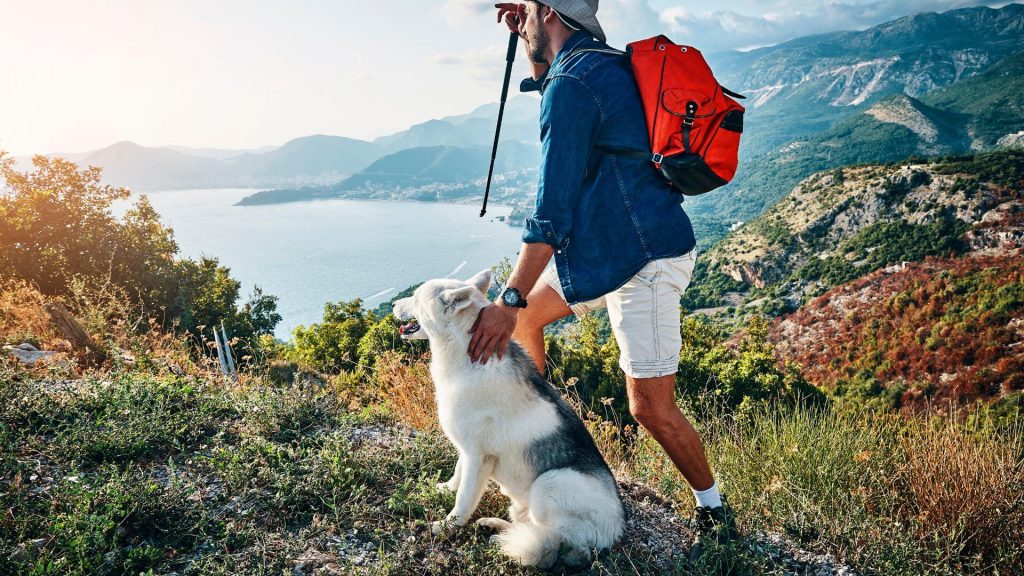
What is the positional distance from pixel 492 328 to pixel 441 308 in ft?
1.25

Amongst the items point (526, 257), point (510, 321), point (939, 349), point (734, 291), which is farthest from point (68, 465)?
point (734, 291)

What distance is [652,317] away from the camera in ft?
8.50

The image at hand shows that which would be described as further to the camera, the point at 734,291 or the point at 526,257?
the point at 734,291

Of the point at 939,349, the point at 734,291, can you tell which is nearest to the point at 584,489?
the point at 939,349

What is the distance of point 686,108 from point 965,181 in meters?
90.1

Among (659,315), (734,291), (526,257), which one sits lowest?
(734,291)

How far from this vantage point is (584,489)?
2.63 metres

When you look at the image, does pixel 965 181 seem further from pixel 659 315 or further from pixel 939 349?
pixel 659 315

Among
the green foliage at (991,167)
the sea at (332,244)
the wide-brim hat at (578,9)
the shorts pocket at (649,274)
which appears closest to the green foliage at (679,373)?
the shorts pocket at (649,274)

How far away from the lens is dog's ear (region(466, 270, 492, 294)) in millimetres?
3006

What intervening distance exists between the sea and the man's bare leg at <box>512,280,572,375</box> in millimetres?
35348

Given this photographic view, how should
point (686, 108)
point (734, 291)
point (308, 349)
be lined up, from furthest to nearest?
point (734, 291)
point (308, 349)
point (686, 108)

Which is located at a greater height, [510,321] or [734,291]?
[510,321]

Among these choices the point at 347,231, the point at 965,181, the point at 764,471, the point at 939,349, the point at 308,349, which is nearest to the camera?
the point at 764,471
